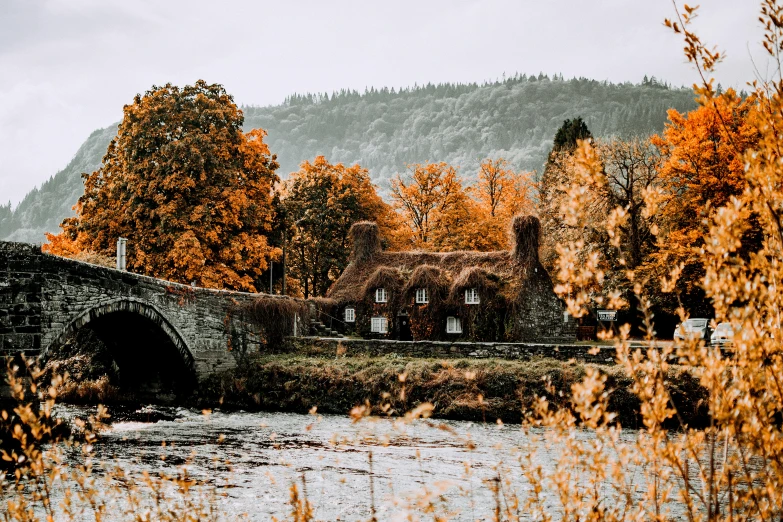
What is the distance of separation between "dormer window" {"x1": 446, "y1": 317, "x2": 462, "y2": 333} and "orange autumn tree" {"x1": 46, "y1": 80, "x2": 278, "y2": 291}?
27.8 ft

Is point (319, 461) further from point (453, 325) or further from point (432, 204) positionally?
point (432, 204)

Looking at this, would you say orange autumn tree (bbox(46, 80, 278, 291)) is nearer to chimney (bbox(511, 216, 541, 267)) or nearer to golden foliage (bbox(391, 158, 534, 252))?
chimney (bbox(511, 216, 541, 267))

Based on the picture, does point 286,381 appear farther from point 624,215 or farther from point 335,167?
point 335,167

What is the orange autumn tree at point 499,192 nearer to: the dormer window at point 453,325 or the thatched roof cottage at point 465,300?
the thatched roof cottage at point 465,300

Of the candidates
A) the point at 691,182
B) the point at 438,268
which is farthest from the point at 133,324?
the point at 691,182

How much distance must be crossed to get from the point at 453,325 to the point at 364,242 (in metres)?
7.57

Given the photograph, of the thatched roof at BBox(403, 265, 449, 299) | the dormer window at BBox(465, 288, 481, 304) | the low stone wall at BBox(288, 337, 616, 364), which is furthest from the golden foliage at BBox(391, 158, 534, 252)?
the low stone wall at BBox(288, 337, 616, 364)

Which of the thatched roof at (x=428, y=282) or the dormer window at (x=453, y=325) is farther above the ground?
the thatched roof at (x=428, y=282)

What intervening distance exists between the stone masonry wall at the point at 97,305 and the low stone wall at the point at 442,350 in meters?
2.32

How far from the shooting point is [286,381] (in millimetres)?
23000

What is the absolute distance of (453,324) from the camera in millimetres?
31031

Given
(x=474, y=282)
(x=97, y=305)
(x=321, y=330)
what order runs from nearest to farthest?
(x=97, y=305), (x=321, y=330), (x=474, y=282)

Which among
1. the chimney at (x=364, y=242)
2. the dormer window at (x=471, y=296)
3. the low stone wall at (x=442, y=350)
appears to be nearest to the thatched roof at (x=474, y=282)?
the dormer window at (x=471, y=296)

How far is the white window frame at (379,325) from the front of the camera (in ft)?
106
